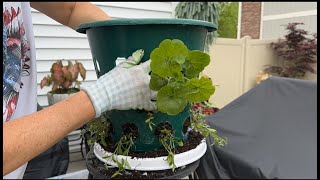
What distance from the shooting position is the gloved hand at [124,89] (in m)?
0.58

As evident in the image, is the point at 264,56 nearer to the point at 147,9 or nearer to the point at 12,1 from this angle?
the point at 147,9

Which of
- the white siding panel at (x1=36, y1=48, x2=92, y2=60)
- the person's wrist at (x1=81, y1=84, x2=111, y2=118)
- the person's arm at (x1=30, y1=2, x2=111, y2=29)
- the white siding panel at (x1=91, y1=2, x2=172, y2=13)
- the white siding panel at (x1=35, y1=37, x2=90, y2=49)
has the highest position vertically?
the white siding panel at (x1=91, y1=2, x2=172, y2=13)

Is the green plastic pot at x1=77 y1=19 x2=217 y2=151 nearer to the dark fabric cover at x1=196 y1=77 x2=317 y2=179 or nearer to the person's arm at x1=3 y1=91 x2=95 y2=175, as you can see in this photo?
the person's arm at x1=3 y1=91 x2=95 y2=175

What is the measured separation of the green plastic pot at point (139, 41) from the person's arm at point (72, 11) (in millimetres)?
196

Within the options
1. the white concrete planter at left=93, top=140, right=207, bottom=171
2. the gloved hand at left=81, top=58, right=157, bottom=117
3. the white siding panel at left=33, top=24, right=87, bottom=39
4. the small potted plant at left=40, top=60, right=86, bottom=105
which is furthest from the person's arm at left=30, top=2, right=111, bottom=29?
the white siding panel at left=33, top=24, right=87, bottom=39

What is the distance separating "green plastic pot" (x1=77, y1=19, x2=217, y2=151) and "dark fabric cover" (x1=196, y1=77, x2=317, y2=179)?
37.8 inches

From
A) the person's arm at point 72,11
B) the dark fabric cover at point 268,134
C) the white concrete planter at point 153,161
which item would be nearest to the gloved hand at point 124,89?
the white concrete planter at point 153,161

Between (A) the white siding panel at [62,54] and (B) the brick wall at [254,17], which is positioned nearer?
(A) the white siding panel at [62,54]

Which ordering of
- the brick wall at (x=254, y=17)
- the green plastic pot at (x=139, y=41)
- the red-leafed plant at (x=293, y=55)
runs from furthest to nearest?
1. the brick wall at (x=254, y=17)
2. the red-leafed plant at (x=293, y=55)
3. the green plastic pot at (x=139, y=41)

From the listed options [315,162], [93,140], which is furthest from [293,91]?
[93,140]

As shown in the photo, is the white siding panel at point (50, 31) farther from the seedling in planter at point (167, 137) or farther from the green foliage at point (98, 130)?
the seedling in planter at point (167, 137)

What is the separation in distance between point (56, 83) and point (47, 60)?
42 centimetres

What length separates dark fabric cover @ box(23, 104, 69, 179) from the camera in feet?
5.50

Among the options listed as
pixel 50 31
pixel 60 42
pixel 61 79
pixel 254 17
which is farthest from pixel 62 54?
pixel 254 17
